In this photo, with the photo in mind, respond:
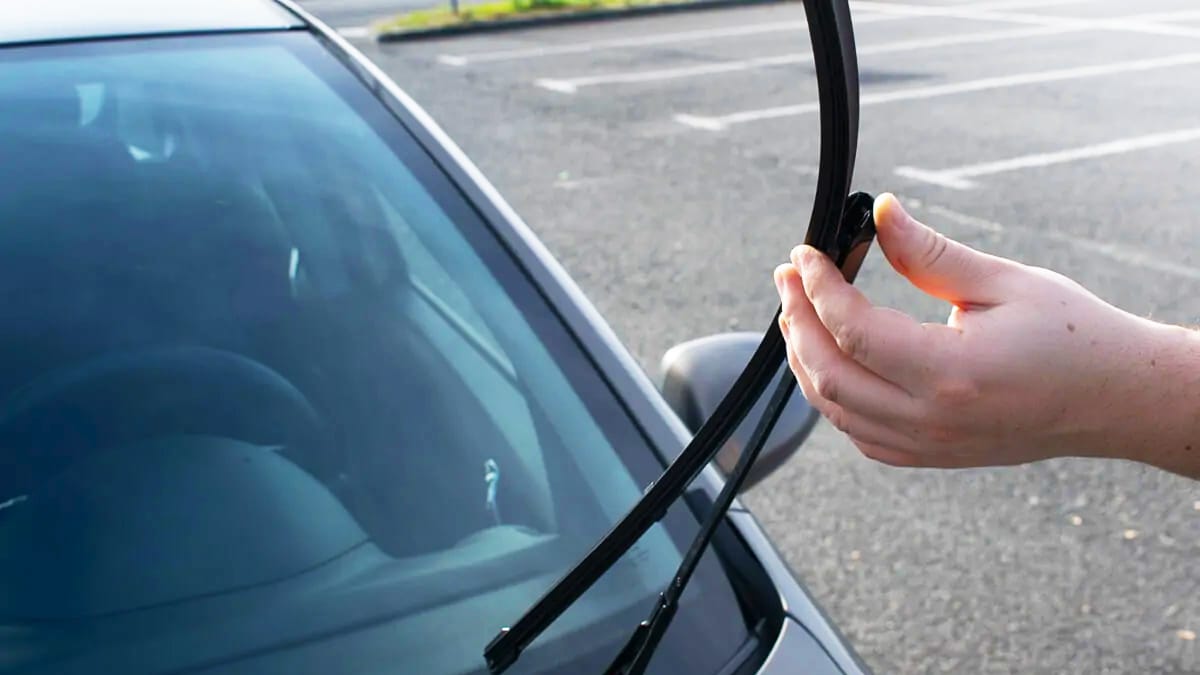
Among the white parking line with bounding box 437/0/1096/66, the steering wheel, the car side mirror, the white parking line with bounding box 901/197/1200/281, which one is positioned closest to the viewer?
the steering wheel

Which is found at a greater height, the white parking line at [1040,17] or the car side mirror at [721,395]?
the car side mirror at [721,395]

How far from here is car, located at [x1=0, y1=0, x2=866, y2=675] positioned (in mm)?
1360

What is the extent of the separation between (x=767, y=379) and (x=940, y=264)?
0.48 ft

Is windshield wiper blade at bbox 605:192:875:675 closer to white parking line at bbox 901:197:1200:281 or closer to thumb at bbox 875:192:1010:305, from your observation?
thumb at bbox 875:192:1010:305

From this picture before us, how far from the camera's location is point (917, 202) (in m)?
6.18

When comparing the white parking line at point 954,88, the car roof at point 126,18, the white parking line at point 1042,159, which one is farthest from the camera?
the white parking line at point 954,88

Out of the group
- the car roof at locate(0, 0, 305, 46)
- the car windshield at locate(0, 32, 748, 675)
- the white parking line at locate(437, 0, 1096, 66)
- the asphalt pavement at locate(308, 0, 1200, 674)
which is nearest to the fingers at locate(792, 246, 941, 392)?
the car windshield at locate(0, 32, 748, 675)

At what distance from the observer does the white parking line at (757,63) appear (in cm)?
960

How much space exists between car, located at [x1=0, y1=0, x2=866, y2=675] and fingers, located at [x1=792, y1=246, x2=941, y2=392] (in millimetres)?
484

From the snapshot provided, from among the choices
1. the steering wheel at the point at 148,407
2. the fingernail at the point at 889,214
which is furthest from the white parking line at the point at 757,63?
the fingernail at the point at 889,214

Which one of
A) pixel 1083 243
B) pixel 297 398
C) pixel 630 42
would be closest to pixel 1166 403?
pixel 297 398

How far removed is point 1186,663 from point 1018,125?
551 cm

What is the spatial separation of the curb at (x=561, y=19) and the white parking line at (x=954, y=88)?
4387 millimetres

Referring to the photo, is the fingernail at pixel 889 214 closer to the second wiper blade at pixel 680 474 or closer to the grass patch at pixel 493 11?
the second wiper blade at pixel 680 474
